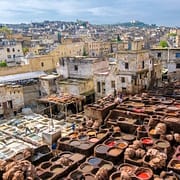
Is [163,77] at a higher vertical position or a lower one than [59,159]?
higher

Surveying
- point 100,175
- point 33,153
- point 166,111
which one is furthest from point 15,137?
point 166,111

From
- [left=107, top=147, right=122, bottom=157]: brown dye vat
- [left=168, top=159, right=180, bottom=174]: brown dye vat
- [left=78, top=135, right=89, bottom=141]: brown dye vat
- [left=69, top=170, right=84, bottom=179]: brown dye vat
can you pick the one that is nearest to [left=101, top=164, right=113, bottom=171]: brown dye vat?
[left=107, top=147, right=122, bottom=157]: brown dye vat

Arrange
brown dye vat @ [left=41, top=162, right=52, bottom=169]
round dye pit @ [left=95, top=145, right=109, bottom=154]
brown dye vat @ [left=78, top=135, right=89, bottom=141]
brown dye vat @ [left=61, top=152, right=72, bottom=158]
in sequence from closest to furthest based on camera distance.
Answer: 1. brown dye vat @ [left=41, top=162, right=52, bottom=169]
2. round dye pit @ [left=95, top=145, right=109, bottom=154]
3. brown dye vat @ [left=61, top=152, right=72, bottom=158]
4. brown dye vat @ [left=78, top=135, right=89, bottom=141]

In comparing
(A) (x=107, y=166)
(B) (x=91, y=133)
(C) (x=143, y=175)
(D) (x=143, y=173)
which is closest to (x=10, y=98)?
(B) (x=91, y=133)

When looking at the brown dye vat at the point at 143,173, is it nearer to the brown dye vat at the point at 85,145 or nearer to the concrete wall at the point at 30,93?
the brown dye vat at the point at 85,145

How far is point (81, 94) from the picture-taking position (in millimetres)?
38500

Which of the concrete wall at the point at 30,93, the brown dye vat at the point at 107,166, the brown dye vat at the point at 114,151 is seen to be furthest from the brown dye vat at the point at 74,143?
the concrete wall at the point at 30,93

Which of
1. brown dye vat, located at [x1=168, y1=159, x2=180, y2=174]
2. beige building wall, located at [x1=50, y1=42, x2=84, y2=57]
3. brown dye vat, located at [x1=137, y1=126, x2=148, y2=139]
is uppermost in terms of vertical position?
beige building wall, located at [x1=50, y1=42, x2=84, y2=57]

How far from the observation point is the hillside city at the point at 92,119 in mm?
19562

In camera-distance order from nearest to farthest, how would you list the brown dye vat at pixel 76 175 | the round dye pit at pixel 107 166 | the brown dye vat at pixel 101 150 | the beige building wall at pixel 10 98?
the brown dye vat at pixel 76 175 → the round dye pit at pixel 107 166 → the brown dye vat at pixel 101 150 → the beige building wall at pixel 10 98

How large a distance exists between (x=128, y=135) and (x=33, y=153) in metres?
8.73

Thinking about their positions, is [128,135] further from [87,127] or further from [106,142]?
[87,127]

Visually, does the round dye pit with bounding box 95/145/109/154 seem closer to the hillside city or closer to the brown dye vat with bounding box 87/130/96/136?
the hillside city

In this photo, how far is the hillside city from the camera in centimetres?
1956
